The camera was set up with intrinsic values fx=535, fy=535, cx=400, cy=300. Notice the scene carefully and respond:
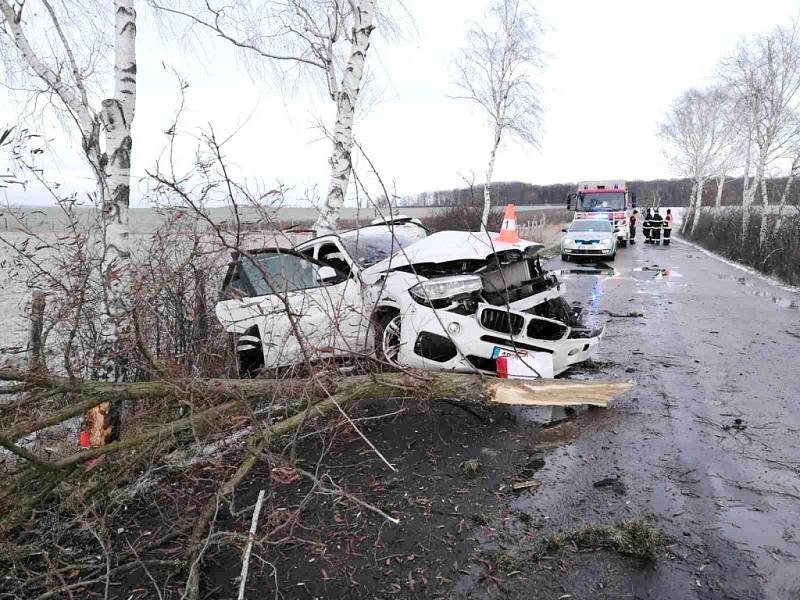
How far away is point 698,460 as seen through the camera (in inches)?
148

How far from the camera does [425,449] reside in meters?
4.01

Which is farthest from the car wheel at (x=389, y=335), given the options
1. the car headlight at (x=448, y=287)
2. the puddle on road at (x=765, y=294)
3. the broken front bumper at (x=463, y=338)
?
the puddle on road at (x=765, y=294)

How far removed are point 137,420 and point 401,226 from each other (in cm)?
400

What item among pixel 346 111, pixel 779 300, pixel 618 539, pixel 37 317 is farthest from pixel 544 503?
pixel 779 300

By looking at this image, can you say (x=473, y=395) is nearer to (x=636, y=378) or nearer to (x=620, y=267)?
(x=636, y=378)

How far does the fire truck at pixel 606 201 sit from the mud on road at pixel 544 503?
768 inches

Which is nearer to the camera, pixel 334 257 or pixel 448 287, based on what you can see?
pixel 448 287

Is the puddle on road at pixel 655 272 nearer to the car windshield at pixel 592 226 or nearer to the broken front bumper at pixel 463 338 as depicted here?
the car windshield at pixel 592 226

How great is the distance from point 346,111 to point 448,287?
14.6 feet

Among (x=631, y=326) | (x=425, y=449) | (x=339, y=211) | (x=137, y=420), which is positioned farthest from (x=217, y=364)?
(x=631, y=326)

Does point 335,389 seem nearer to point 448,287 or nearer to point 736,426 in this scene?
point 448,287

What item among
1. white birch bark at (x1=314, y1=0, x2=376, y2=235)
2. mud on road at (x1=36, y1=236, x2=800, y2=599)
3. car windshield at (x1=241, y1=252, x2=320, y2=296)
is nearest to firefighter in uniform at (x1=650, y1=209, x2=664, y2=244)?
white birch bark at (x1=314, y1=0, x2=376, y2=235)

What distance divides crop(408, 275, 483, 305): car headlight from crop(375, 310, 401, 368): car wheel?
1.25ft

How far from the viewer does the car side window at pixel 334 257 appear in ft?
19.2
